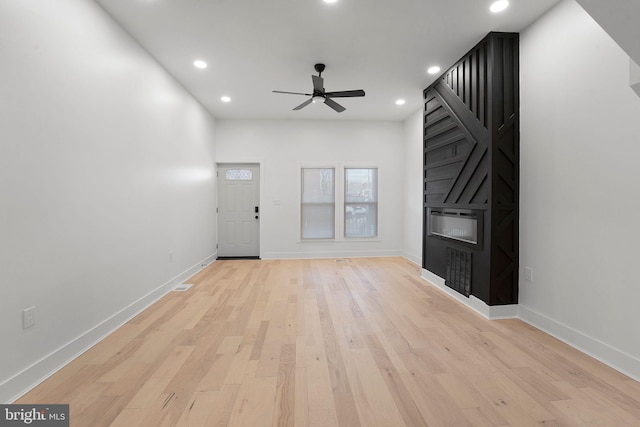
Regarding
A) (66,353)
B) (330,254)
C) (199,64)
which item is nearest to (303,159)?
(330,254)

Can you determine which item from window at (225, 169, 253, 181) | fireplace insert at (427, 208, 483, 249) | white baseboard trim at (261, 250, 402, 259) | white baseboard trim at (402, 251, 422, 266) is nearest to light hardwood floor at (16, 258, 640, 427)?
fireplace insert at (427, 208, 483, 249)

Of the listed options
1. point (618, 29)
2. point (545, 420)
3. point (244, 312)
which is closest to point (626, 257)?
point (545, 420)

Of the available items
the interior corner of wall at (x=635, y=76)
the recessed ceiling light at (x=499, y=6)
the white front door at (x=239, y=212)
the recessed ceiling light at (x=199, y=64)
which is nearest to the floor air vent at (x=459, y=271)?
Answer: the interior corner of wall at (x=635, y=76)

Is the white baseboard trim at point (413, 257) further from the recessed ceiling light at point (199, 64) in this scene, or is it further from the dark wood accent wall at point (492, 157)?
the recessed ceiling light at point (199, 64)

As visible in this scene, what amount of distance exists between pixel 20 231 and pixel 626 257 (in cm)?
411

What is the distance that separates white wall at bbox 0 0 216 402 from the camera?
5.45ft

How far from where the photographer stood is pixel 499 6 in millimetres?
2418

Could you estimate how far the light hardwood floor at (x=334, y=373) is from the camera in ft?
4.91

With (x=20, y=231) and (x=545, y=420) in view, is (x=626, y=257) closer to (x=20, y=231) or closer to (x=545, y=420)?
(x=545, y=420)

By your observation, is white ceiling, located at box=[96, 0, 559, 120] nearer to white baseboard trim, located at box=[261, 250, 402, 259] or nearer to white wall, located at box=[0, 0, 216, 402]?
white wall, located at box=[0, 0, 216, 402]

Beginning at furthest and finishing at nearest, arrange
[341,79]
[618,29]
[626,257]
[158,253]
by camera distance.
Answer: [341,79]
[158,253]
[626,257]
[618,29]

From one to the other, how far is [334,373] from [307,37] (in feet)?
10.5

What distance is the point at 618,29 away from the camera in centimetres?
95

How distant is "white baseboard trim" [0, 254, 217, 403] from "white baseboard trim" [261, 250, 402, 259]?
2.63 metres
